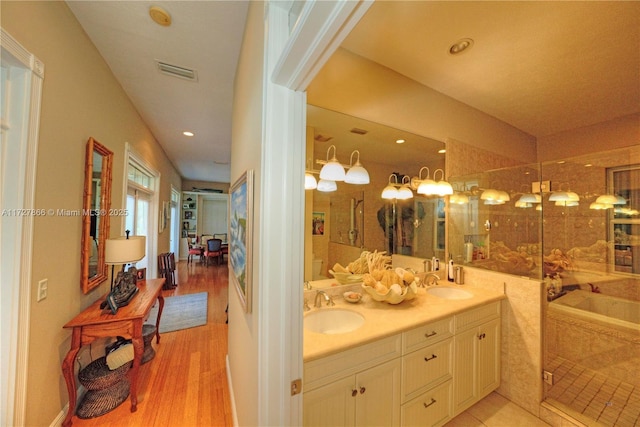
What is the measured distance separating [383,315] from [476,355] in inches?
38.4

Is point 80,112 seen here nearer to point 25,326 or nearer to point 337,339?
point 25,326

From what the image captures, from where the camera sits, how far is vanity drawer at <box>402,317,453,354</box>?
1.40 meters

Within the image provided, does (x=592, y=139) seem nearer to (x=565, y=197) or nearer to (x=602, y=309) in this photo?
(x=565, y=197)

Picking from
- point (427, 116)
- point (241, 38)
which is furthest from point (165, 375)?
point (427, 116)

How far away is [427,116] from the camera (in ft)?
7.99

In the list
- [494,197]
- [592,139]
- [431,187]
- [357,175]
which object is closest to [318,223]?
[357,175]

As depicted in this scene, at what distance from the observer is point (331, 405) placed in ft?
3.71

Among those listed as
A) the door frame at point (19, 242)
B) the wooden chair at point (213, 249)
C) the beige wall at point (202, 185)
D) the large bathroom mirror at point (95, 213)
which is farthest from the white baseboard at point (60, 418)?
the beige wall at point (202, 185)

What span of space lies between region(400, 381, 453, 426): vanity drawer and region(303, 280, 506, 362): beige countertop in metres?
0.49

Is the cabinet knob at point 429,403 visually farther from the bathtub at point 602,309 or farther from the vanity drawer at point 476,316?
the bathtub at point 602,309

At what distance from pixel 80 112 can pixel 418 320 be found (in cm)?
293

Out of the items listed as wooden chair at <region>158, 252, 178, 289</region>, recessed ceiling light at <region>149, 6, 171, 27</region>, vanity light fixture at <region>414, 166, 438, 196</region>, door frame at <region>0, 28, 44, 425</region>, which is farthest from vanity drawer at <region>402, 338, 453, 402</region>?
wooden chair at <region>158, 252, 178, 289</region>

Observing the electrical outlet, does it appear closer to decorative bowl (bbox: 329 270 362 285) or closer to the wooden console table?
the wooden console table

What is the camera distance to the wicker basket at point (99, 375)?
1740 millimetres
